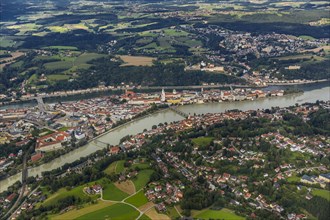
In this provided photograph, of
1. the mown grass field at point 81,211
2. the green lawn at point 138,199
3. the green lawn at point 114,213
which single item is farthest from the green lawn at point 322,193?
the mown grass field at point 81,211

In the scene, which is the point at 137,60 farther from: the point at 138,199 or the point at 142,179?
the point at 138,199

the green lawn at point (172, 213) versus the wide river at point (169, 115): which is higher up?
the green lawn at point (172, 213)

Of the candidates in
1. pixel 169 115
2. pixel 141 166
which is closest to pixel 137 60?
pixel 169 115

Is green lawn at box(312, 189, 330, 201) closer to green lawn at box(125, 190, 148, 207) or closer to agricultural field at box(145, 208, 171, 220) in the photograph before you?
agricultural field at box(145, 208, 171, 220)

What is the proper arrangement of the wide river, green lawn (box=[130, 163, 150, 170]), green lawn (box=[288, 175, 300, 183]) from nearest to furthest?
1. green lawn (box=[288, 175, 300, 183])
2. green lawn (box=[130, 163, 150, 170])
3. the wide river

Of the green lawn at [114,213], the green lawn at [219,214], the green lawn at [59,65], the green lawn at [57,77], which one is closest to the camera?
the green lawn at [219,214]

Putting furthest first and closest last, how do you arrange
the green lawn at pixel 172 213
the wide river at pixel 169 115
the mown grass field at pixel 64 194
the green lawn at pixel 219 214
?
the wide river at pixel 169 115 < the mown grass field at pixel 64 194 < the green lawn at pixel 172 213 < the green lawn at pixel 219 214

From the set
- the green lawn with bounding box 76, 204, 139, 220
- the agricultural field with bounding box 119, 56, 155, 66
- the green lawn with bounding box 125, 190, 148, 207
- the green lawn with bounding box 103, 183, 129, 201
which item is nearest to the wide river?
the green lawn with bounding box 103, 183, 129, 201

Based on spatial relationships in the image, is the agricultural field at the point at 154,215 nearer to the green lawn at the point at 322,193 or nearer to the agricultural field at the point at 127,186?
the agricultural field at the point at 127,186
